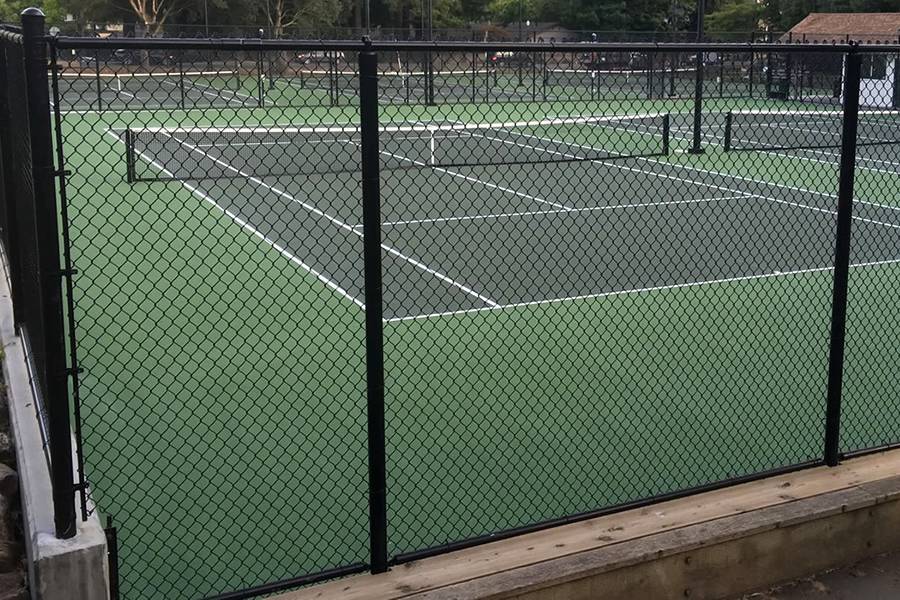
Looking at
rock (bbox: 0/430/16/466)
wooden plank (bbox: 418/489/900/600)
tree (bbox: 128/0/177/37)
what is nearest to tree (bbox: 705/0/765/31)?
tree (bbox: 128/0/177/37)

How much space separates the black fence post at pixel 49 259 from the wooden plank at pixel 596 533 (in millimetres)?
1034

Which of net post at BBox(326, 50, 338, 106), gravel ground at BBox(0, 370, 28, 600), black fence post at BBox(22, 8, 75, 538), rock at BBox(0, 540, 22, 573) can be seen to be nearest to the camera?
black fence post at BBox(22, 8, 75, 538)

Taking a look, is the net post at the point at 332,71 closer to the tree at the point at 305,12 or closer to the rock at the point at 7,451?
the rock at the point at 7,451

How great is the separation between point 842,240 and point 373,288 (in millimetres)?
2617

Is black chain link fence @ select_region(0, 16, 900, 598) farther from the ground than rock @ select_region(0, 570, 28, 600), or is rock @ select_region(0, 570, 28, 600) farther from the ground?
rock @ select_region(0, 570, 28, 600)

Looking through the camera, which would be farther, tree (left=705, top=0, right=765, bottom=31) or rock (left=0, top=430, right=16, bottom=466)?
tree (left=705, top=0, right=765, bottom=31)

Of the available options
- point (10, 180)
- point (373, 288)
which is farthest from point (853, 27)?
point (373, 288)

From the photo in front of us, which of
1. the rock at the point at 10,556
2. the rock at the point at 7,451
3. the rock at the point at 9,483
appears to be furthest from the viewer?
the rock at the point at 7,451

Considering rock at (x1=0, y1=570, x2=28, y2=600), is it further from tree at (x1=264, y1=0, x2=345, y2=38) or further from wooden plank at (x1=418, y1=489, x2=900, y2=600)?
tree at (x1=264, y1=0, x2=345, y2=38)

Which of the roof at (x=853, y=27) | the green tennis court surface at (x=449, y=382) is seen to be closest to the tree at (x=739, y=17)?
the roof at (x=853, y=27)

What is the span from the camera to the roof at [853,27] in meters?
45.2

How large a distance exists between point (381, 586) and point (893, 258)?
1069 centimetres

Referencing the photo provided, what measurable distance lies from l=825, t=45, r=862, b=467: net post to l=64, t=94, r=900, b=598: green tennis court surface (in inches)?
42.8

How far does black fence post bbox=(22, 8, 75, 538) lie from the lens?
13.0ft
